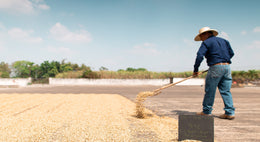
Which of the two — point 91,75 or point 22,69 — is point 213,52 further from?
point 22,69

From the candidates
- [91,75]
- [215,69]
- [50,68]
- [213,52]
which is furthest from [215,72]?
[50,68]

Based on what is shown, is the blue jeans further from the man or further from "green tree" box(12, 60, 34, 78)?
"green tree" box(12, 60, 34, 78)

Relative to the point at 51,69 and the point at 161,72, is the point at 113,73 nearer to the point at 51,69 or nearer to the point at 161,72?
the point at 161,72

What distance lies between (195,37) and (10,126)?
4311mm

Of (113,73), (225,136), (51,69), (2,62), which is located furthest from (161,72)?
(2,62)

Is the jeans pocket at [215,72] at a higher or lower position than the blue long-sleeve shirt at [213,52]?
lower

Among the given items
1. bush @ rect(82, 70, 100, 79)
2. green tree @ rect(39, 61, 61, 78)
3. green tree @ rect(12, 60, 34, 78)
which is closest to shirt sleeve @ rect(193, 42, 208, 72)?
A: bush @ rect(82, 70, 100, 79)

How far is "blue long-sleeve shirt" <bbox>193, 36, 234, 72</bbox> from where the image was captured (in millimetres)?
3305

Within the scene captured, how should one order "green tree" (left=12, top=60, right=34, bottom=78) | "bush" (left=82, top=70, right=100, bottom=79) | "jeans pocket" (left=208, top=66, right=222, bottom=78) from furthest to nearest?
"green tree" (left=12, top=60, right=34, bottom=78), "bush" (left=82, top=70, right=100, bottom=79), "jeans pocket" (left=208, top=66, right=222, bottom=78)

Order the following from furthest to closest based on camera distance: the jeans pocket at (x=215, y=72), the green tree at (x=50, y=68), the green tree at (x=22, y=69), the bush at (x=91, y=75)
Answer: the green tree at (x=22, y=69) < the green tree at (x=50, y=68) < the bush at (x=91, y=75) < the jeans pocket at (x=215, y=72)

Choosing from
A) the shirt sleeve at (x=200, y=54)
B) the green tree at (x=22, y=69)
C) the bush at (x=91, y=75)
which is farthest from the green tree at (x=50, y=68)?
the shirt sleeve at (x=200, y=54)

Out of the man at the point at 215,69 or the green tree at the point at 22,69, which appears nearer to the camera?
the man at the point at 215,69

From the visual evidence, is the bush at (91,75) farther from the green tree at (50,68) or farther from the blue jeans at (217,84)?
the blue jeans at (217,84)

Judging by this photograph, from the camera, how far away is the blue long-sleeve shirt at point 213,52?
331cm
